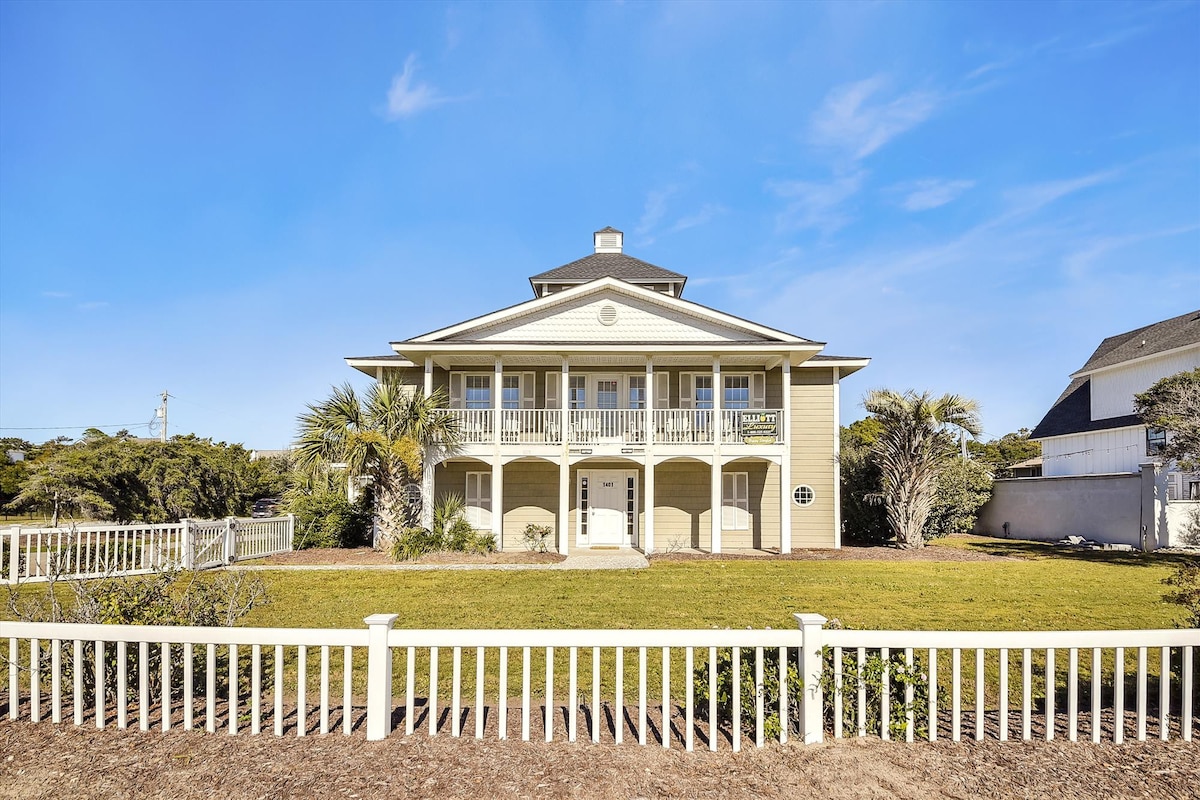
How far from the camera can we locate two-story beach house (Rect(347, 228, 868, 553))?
666 inches

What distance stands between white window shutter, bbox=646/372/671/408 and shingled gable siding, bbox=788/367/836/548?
3.29 meters

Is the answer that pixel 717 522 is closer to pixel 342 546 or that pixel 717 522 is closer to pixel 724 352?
pixel 724 352

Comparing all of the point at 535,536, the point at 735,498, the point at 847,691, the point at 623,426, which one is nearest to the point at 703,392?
the point at 623,426

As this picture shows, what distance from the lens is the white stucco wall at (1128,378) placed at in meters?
22.8

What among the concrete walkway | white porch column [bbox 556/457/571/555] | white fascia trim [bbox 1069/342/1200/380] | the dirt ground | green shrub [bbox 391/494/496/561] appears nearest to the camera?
the dirt ground

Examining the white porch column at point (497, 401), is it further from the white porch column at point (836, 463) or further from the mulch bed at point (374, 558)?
the white porch column at point (836, 463)

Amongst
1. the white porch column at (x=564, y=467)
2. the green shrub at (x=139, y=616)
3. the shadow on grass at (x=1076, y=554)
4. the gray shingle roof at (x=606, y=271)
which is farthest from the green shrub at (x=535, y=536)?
the green shrub at (x=139, y=616)

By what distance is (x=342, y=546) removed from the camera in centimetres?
1780

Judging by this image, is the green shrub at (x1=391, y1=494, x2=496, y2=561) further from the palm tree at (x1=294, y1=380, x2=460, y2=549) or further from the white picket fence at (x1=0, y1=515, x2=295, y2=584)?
the white picket fence at (x1=0, y1=515, x2=295, y2=584)

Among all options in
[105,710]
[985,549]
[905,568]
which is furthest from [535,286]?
[105,710]

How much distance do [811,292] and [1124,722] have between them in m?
18.7

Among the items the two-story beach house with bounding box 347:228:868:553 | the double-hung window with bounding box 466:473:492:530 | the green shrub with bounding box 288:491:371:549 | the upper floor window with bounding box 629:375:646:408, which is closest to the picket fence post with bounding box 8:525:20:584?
the green shrub with bounding box 288:491:371:549

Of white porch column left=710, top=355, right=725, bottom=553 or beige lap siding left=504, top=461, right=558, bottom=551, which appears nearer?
white porch column left=710, top=355, right=725, bottom=553

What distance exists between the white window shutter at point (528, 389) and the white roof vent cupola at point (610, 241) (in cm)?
715
